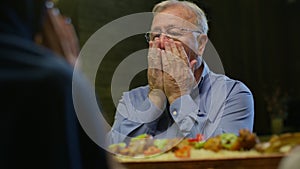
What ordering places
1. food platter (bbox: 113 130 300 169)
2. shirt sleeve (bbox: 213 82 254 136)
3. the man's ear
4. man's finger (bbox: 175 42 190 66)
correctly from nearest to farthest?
1. food platter (bbox: 113 130 300 169)
2. shirt sleeve (bbox: 213 82 254 136)
3. man's finger (bbox: 175 42 190 66)
4. the man's ear

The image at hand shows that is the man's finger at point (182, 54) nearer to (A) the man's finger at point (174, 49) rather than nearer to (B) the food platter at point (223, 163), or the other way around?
(A) the man's finger at point (174, 49)

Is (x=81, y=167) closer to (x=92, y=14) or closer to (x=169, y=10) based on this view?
(x=169, y=10)

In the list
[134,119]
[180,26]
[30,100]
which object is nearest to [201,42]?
[180,26]

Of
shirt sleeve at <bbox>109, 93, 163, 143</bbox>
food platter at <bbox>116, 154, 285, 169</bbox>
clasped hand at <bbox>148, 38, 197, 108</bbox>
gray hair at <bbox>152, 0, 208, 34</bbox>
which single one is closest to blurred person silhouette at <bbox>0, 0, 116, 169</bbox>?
food platter at <bbox>116, 154, 285, 169</bbox>

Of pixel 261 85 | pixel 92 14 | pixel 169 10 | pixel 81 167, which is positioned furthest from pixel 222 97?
pixel 261 85

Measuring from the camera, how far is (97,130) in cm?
56

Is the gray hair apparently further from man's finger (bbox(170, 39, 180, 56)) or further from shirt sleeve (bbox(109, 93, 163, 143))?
shirt sleeve (bbox(109, 93, 163, 143))

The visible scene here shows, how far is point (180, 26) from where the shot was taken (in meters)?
1.45

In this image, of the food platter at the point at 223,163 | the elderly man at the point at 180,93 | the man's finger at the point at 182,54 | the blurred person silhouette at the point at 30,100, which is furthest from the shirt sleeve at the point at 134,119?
the blurred person silhouette at the point at 30,100

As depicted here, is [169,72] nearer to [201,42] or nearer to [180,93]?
[180,93]

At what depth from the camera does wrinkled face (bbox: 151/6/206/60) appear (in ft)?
4.75

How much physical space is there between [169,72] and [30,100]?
0.89 m

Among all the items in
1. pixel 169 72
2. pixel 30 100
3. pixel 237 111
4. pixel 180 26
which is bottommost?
pixel 237 111

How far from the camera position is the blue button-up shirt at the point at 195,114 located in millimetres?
1305
